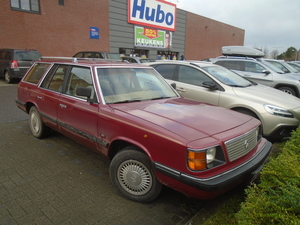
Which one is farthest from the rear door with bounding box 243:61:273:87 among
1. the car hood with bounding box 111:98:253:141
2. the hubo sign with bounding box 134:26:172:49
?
the hubo sign with bounding box 134:26:172:49

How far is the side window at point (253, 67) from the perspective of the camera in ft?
30.5

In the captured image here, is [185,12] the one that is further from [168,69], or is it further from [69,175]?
[69,175]

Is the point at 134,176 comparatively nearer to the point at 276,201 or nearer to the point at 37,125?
the point at 276,201

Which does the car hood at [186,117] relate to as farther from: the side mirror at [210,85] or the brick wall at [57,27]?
the brick wall at [57,27]

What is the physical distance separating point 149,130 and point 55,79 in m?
2.63

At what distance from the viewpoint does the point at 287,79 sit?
29.7 feet

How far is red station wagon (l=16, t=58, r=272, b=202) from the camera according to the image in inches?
94.4

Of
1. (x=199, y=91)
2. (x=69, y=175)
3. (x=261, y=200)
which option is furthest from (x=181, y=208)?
(x=199, y=91)

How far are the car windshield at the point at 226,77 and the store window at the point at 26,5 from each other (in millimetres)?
14236

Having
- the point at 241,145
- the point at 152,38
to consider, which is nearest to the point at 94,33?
the point at 152,38

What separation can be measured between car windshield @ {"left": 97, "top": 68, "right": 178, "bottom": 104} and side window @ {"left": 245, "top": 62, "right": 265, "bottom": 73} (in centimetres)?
A: 646

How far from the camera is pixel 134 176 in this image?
2.87 meters

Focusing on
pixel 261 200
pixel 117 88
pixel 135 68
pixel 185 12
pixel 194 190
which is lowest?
pixel 194 190

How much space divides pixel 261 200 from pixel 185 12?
2838 centimetres
